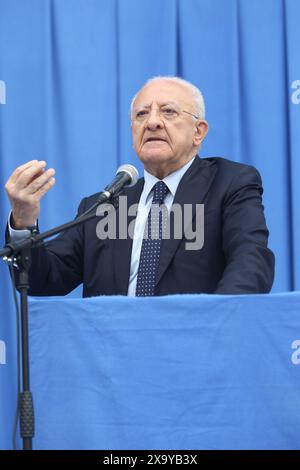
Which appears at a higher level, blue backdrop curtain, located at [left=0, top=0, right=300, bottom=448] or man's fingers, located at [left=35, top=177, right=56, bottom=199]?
blue backdrop curtain, located at [left=0, top=0, right=300, bottom=448]

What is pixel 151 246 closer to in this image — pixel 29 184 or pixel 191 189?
pixel 191 189

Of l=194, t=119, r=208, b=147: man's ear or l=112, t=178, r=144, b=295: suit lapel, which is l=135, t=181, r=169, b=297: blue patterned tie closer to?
l=112, t=178, r=144, b=295: suit lapel

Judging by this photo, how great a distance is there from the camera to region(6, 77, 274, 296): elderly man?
2211mm

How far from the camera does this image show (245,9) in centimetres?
302

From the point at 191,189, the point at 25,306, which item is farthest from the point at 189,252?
the point at 25,306

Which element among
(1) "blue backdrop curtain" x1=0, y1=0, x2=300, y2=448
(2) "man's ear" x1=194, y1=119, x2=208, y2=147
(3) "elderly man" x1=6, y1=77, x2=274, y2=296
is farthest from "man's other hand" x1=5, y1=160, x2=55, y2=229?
(1) "blue backdrop curtain" x1=0, y1=0, x2=300, y2=448

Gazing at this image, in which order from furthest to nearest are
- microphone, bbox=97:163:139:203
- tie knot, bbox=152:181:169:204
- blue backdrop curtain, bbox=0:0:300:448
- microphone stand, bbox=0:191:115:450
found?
blue backdrop curtain, bbox=0:0:300:448, tie knot, bbox=152:181:169:204, microphone, bbox=97:163:139:203, microphone stand, bbox=0:191:115:450

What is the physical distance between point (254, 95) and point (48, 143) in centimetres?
80

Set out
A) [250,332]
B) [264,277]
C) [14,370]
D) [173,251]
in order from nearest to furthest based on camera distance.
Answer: [250,332], [264,277], [173,251], [14,370]

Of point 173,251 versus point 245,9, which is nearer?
point 173,251

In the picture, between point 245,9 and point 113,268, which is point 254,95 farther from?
point 113,268

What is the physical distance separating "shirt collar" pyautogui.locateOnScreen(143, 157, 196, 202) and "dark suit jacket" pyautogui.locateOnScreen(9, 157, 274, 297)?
0.07 ft

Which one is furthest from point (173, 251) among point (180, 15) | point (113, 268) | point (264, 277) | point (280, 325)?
point (180, 15)

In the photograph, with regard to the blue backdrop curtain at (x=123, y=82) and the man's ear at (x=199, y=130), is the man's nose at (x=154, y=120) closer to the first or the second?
the man's ear at (x=199, y=130)
